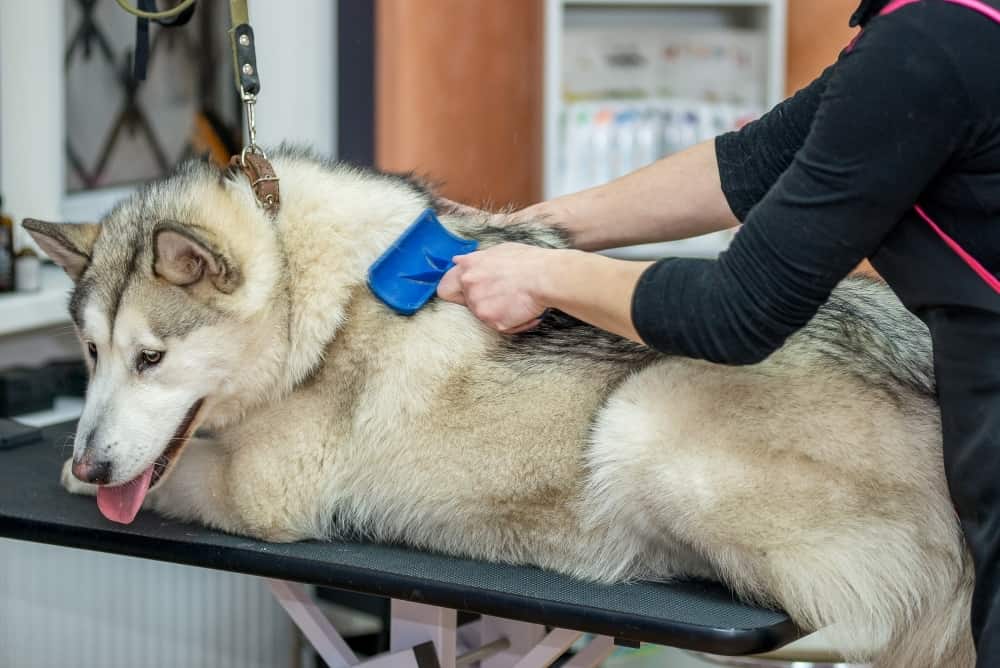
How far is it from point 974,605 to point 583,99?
2.10 metres

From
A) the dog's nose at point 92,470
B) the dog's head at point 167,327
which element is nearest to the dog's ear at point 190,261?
the dog's head at point 167,327

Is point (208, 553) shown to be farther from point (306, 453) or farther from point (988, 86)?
point (988, 86)

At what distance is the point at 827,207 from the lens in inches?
41.6

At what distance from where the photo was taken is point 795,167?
3.56ft

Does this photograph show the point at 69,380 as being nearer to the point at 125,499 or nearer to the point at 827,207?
the point at 125,499

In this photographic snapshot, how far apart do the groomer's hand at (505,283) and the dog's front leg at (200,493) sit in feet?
1.34

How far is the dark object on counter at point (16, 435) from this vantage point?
179 cm

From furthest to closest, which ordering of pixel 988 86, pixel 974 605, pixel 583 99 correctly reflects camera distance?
pixel 583 99 → pixel 974 605 → pixel 988 86

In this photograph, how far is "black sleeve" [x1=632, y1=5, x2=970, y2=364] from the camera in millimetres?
995

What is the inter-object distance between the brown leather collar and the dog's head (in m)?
0.02

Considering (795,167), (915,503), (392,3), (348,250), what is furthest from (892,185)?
(392,3)

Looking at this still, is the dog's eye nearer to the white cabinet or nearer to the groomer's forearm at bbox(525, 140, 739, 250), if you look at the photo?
the groomer's forearm at bbox(525, 140, 739, 250)

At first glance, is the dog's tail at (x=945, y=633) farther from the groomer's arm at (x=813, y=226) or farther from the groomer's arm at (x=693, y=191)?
the groomer's arm at (x=693, y=191)

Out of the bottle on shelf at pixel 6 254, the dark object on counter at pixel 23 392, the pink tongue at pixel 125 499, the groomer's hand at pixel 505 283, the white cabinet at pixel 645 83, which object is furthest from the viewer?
the white cabinet at pixel 645 83
